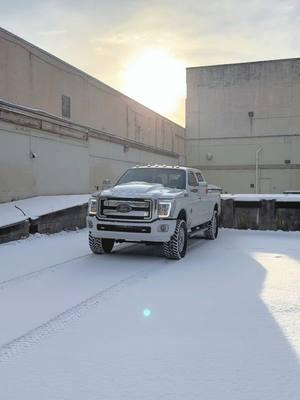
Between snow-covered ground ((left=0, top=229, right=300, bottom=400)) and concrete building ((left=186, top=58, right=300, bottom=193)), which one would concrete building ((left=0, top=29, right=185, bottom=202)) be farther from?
concrete building ((left=186, top=58, right=300, bottom=193))

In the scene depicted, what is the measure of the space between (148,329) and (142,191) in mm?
4966

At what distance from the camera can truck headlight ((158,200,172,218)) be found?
9.84m

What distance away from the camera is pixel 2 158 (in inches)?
595

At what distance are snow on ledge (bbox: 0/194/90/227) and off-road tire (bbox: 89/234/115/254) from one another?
93.6 inches

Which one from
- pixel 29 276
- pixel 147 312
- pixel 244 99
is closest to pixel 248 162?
pixel 244 99

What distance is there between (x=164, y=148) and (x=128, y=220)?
24286mm

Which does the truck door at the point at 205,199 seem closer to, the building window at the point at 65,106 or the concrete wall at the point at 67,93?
the concrete wall at the point at 67,93

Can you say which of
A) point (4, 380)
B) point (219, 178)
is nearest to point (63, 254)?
point (4, 380)

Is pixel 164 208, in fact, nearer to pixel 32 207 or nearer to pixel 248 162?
pixel 32 207

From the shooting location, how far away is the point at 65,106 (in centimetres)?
2058

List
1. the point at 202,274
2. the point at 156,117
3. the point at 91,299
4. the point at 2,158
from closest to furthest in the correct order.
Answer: the point at 91,299 < the point at 202,274 < the point at 2,158 < the point at 156,117

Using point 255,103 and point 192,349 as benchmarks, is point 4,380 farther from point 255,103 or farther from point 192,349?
point 255,103

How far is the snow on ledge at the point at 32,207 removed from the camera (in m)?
12.6

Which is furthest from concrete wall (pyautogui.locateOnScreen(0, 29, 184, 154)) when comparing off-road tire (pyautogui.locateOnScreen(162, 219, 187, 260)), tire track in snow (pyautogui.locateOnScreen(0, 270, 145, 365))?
tire track in snow (pyautogui.locateOnScreen(0, 270, 145, 365))
